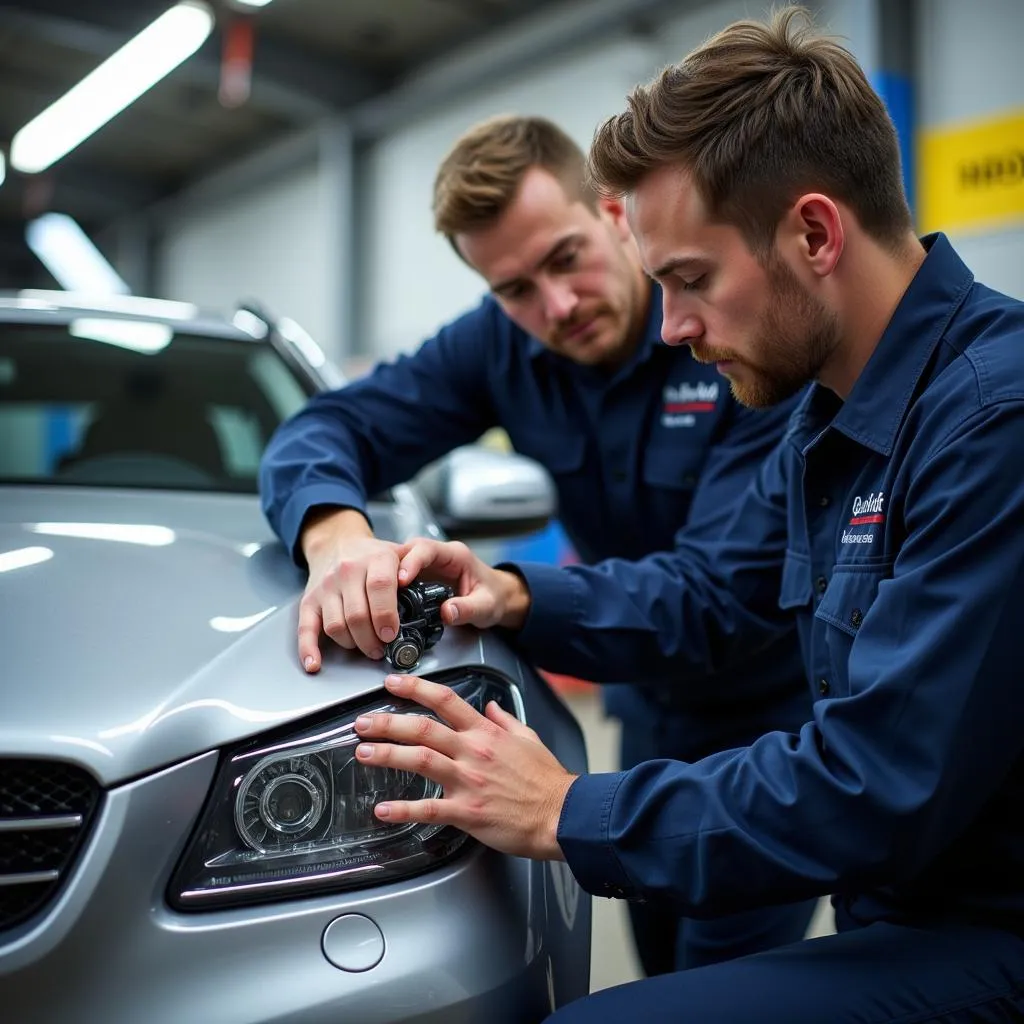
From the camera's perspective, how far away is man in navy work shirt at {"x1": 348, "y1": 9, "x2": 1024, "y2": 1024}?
85 centimetres

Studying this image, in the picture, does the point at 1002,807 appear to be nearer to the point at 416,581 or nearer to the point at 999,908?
the point at 999,908

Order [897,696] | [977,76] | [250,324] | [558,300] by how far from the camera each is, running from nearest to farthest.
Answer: [897,696]
[558,300]
[250,324]
[977,76]

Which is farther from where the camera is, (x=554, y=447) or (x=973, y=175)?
(x=973, y=175)

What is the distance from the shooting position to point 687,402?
1.65 metres

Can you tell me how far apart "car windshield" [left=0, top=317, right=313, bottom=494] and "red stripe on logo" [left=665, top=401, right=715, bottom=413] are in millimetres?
715

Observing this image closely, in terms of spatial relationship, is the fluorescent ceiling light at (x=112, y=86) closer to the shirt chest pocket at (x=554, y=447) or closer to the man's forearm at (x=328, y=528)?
the shirt chest pocket at (x=554, y=447)

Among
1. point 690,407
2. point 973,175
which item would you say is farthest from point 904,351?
point 973,175

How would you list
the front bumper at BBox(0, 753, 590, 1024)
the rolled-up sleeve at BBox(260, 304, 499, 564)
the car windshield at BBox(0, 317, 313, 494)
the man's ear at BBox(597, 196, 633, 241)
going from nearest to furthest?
the front bumper at BBox(0, 753, 590, 1024) < the rolled-up sleeve at BBox(260, 304, 499, 564) < the man's ear at BBox(597, 196, 633, 241) < the car windshield at BBox(0, 317, 313, 494)

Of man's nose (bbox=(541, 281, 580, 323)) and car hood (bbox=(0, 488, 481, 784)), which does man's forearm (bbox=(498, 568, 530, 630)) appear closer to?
car hood (bbox=(0, 488, 481, 784))

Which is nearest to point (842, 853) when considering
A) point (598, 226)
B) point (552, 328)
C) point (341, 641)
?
point (341, 641)

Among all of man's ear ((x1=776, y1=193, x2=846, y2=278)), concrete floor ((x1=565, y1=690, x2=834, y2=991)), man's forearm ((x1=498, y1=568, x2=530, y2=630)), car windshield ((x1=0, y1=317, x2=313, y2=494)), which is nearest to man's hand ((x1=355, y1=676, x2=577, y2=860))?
man's forearm ((x1=498, y1=568, x2=530, y2=630))

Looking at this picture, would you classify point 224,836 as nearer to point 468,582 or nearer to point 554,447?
point 468,582

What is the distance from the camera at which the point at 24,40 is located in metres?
7.75

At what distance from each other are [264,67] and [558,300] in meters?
6.93
